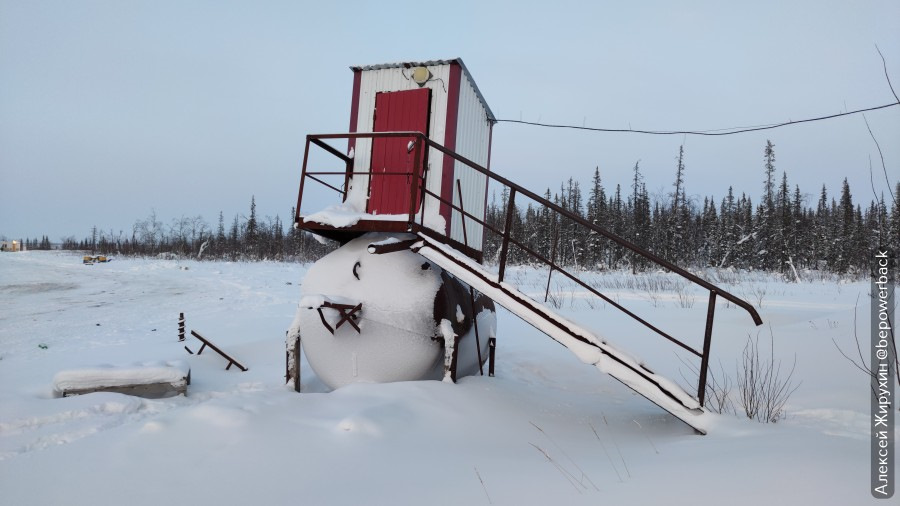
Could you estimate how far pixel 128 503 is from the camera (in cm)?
311

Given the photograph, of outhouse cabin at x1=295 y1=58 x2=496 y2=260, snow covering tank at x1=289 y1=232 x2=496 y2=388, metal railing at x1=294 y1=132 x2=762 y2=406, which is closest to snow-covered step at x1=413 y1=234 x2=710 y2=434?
metal railing at x1=294 y1=132 x2=762 y2=406

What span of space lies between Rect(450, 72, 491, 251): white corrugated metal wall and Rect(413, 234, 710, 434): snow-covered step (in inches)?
84.2

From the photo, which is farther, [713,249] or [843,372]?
[713,249]

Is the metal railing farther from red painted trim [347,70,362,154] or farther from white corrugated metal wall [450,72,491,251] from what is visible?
white corrugated metal wall [450,72,491,251]

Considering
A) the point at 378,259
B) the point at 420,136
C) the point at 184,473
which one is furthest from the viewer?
the point at 378,259

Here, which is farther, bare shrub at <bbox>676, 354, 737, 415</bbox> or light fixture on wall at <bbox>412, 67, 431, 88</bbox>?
light fixture on wall at <bbox>412, 67, 431, 88</bbox>

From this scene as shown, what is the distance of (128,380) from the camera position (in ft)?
22.2

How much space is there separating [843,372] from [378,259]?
6387 mm

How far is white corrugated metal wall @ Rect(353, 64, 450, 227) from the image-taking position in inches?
295

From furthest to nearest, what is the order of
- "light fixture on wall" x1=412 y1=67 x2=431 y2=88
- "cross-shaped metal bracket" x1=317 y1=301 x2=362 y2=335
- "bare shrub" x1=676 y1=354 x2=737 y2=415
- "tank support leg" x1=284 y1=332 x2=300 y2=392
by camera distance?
1. "light fixture on wall" x1=412 y1=67 x2=431 y2=88
2. "tank support leg" x1=284 y1=332 x2=300 y2=392
3. "cross-shaped metal bracket" x1=317 y1=301 x2=362 y2=335
4. "bare shrub" x1=676 y1=354 x2=737 y2=415

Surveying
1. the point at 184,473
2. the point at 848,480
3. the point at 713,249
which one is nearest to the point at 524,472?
the point at 848,480

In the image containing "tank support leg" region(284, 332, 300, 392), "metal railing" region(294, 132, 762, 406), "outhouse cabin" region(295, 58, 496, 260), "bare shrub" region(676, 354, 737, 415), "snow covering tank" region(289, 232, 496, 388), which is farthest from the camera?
"outhouse cabin" region(295, 58, 496, 260)

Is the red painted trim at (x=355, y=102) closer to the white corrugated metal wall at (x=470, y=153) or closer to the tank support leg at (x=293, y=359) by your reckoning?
the white corrugated metal wall at (x=470, y=153)

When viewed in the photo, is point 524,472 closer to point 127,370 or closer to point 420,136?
point 420,136
